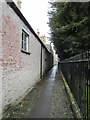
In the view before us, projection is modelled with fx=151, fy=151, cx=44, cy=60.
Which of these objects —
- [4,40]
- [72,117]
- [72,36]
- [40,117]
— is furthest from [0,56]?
[72,36]

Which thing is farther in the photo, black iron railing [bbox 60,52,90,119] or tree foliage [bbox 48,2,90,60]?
tree foliage [bbox 48,2,90,60]

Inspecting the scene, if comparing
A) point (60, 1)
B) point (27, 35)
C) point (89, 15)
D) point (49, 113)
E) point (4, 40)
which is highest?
point (60, 1)

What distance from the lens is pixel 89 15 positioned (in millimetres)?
7926

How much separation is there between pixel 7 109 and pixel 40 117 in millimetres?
1065

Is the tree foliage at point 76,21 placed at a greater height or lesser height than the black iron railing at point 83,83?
greater

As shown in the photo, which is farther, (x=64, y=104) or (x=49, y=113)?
(x=64, y=104)

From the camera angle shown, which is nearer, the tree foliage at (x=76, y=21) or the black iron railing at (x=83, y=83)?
the black iron railing at (x=83, y=83)

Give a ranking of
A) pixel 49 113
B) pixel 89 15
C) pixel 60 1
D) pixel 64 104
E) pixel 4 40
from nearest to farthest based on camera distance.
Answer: pixel 4 40
pixel 49 113
pixel 64 104
pixel 60 1
pixel 89 15

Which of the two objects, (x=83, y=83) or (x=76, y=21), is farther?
(x=76, y=21)

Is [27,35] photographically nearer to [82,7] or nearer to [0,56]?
[82,7]

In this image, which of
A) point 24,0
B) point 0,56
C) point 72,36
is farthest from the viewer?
point 72,36

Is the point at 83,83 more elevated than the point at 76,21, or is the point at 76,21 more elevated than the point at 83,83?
the point at 76,21

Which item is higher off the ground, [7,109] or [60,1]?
[60,1]

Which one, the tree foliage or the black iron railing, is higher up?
the tree foliage
